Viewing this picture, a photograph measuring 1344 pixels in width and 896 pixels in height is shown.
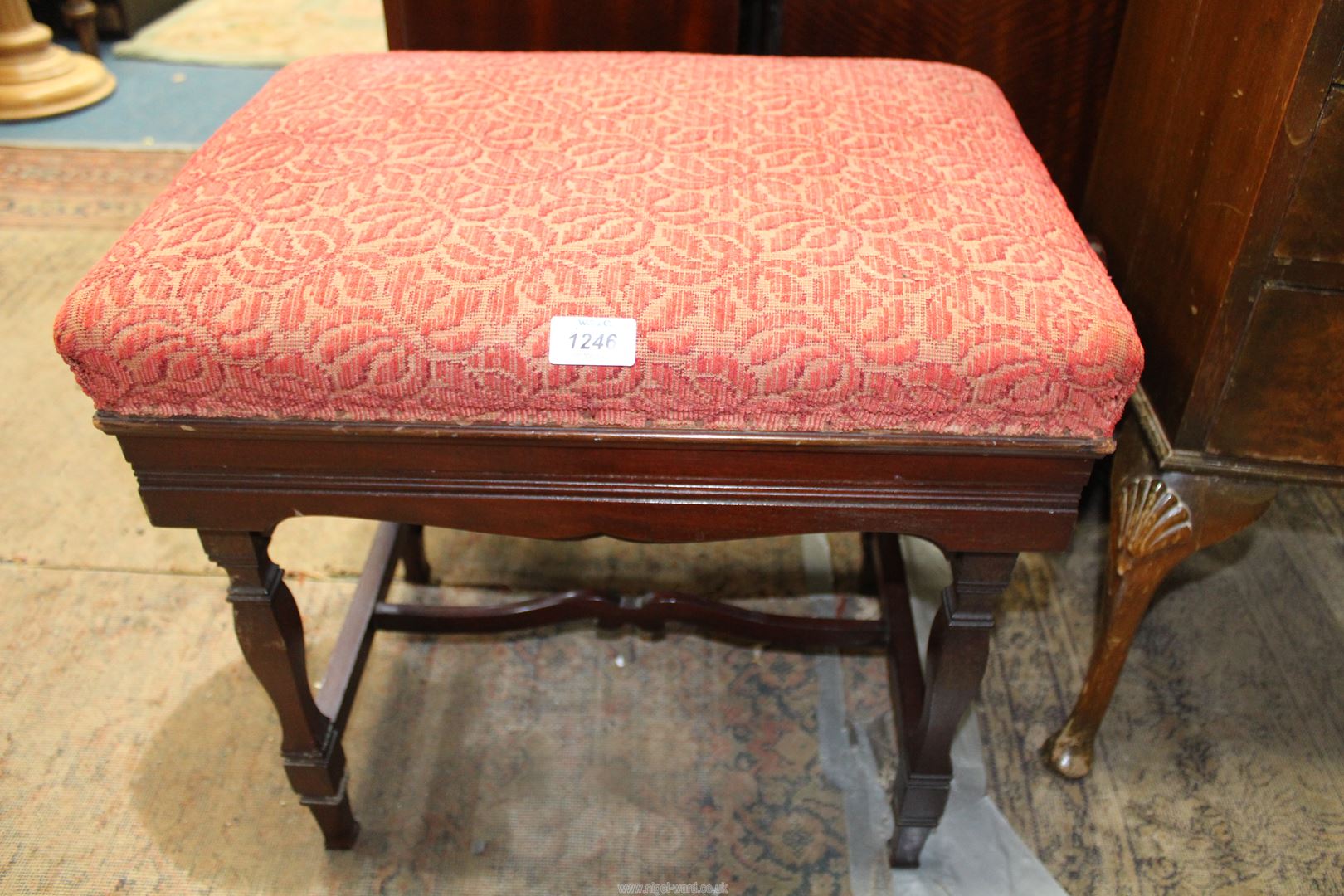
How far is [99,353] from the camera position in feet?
2.56

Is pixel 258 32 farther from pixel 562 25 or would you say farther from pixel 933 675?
pixel 933 675

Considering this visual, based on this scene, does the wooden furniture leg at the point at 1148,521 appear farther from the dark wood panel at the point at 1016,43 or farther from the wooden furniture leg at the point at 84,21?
the wooden furniture leg at the point at 84,21

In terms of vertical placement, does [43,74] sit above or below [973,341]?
below

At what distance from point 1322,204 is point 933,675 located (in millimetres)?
482

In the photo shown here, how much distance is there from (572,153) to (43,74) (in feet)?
7.55

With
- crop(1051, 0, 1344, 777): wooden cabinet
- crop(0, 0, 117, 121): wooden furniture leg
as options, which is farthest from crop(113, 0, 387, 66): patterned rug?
crop(1051, 0, 1344, 777): wooden cabinet

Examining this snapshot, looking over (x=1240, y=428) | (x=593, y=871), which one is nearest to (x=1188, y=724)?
(x=1240, y=428)

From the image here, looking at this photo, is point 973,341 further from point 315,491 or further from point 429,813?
point 429,813

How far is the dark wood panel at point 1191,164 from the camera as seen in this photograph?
0.87 m

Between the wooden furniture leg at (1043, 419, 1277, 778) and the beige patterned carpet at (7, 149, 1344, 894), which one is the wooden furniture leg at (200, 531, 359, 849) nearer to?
the beige patterned carpet at (7, 149, 1344, 894)

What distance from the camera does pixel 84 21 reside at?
2871mm

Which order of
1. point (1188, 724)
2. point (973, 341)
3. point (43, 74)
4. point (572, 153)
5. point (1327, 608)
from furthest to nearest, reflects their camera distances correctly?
point (43, 74) < point (1327, 608) < point (1188, 724) < point (572, 153) < point (973, 341)

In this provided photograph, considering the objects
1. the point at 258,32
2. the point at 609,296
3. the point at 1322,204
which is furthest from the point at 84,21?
the point at 1322,204

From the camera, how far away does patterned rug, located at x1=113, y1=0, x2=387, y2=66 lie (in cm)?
297
